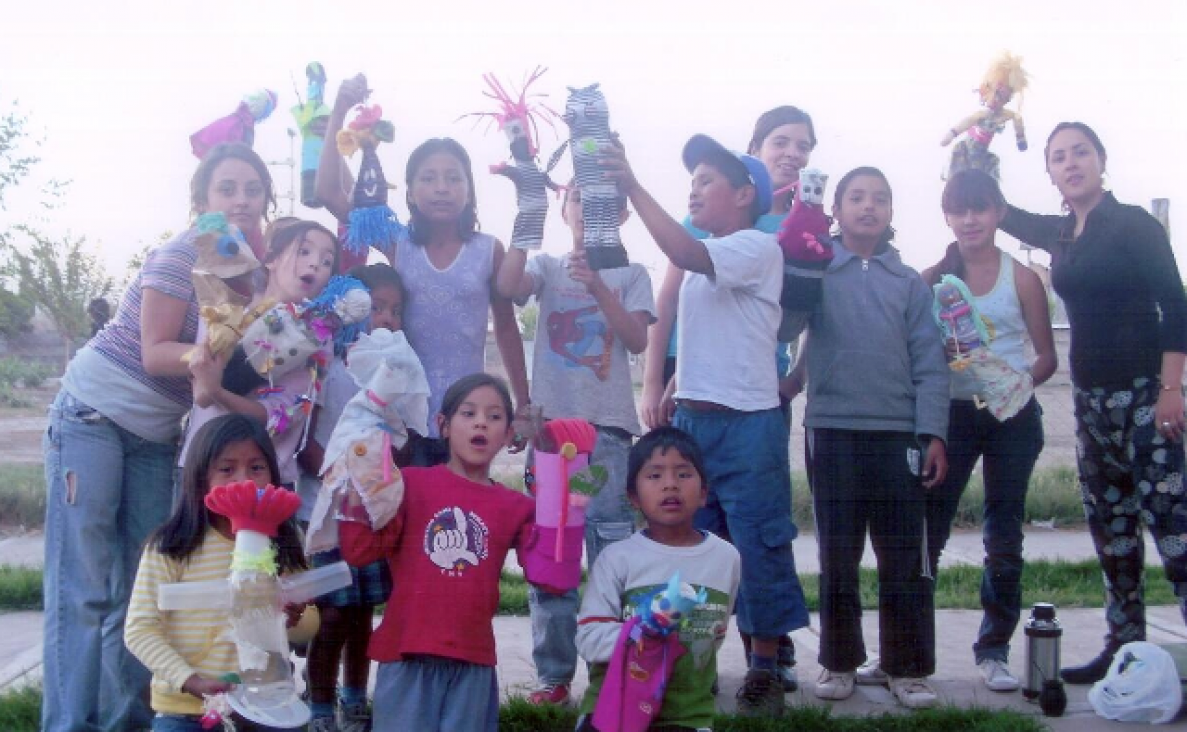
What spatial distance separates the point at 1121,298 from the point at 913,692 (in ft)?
5.28

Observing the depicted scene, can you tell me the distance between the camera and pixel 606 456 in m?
3.82

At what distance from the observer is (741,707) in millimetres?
3668

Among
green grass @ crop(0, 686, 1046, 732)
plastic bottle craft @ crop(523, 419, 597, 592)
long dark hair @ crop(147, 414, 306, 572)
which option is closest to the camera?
long dark hair @ crop(147, 414, 306, 572)

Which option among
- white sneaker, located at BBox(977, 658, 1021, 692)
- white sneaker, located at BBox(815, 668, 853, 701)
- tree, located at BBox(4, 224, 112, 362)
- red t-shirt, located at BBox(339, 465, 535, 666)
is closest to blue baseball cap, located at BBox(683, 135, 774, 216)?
red t-shirt, located at BBox(339, 465, 535, 666)

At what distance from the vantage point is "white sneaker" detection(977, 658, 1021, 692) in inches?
158

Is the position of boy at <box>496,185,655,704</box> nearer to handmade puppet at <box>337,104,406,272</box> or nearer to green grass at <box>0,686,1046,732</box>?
green grass at <box>0,686,1046,732</box>

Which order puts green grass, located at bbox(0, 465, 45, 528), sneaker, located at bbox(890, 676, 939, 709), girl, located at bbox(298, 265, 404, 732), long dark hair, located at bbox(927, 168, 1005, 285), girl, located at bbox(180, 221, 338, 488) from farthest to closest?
green grass, located at bbox(0, 465, 45, 528)
long dark hair, located at bbox(927, 168, 1005, 285)
sneaker, located at bbox(890, 676, 939, 709)
girl, located at bbox(298, 265, 404, 732)
girl, located at bbox(180, 221, 338, 488)

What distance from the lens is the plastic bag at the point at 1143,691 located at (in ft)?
12.0

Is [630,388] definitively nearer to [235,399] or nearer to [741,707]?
[741,707]

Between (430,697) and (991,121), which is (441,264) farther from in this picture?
(991,121)

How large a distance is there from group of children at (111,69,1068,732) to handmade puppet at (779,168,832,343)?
3.1 inches

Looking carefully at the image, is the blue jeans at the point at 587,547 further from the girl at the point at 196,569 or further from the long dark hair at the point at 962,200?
the long dark hair at the point at 962,200

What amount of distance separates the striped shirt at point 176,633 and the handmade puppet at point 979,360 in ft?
8.08

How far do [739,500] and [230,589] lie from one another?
5.21 feet
